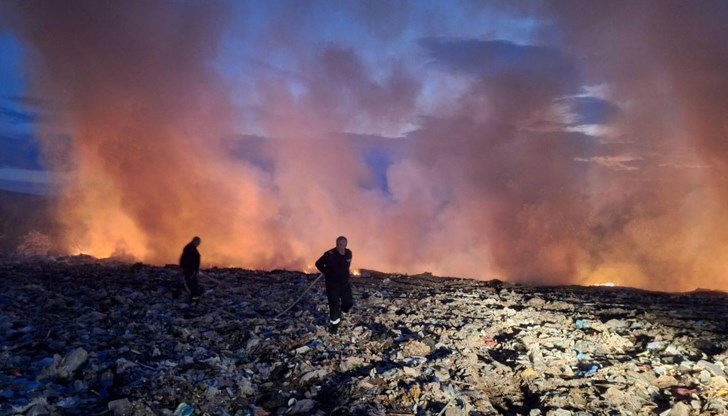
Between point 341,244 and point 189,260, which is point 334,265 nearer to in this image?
point 341,244

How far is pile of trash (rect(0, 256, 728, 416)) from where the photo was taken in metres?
4.71

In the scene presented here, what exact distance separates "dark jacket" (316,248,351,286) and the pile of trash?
843 mm

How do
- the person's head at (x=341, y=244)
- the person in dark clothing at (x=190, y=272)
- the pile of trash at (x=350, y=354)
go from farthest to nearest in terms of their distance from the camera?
the person in dark clothing at (x=190, y=272) → the person's head at (x=341, y=244) → the pile of trash at (x=350, y=354)

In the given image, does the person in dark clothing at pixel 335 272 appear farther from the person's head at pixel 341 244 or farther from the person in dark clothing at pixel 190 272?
the person in dark clothing at pixel 190 272

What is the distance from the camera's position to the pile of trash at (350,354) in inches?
186

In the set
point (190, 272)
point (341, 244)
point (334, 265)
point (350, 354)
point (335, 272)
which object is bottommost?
point (350, 354)

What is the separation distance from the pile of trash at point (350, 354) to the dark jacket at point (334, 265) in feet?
2.77

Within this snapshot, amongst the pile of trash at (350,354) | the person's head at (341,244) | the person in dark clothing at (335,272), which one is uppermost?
the person's head at (341,244)

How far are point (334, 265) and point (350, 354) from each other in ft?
4.67

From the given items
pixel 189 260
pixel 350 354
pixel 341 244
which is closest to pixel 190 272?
pixel 189 260

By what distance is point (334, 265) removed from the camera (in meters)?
6.93

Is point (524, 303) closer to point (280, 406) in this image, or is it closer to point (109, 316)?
point (280, 406)

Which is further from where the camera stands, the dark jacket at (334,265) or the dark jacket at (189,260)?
the dark jacket at (189,260)

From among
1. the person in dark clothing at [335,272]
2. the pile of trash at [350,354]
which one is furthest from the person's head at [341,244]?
the pile of trash at [350,354]
